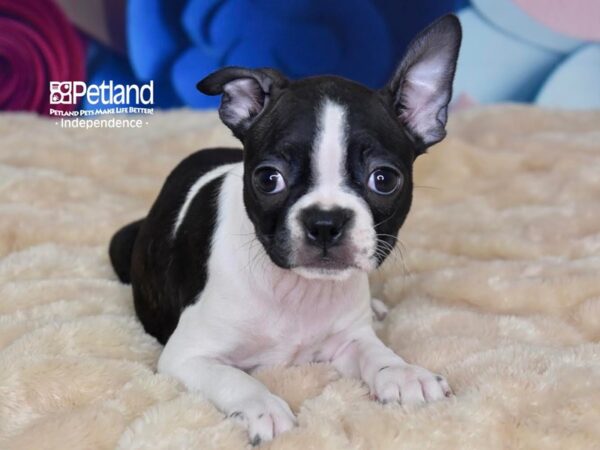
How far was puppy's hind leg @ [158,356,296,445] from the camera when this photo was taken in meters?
2.46

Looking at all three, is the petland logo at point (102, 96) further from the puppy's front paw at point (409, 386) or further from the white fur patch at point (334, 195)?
the puppy's front paw at point (409, 386)

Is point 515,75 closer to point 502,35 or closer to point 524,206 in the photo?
point 502,35

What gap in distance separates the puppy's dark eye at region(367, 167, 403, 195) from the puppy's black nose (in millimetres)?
171

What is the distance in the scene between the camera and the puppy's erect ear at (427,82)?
2.84 metres

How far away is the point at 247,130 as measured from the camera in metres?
2.97

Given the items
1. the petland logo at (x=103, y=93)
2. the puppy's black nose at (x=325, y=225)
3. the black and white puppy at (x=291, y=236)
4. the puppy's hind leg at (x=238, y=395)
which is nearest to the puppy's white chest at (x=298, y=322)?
the black and white puppy at (x=291, y=236)

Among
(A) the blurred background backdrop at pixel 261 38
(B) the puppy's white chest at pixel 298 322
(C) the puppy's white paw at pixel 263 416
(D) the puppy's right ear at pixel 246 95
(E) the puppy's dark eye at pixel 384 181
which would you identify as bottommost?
(C) the puppy's white paw at pixel 263 416

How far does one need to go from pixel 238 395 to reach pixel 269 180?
66 cm

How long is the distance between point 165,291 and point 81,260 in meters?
0.85

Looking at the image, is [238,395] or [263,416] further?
[238,395]

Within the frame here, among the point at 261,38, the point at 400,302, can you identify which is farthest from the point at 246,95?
the point at 261,38

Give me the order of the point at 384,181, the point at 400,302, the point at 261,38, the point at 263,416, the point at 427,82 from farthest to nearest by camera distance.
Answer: the point at 261,38, the point at 400,302, the point at 427,82, the point at 384,181, the point at 263,416

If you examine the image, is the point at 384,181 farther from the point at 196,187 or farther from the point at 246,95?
the point at 196,187

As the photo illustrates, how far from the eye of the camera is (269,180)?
2.68 meters
